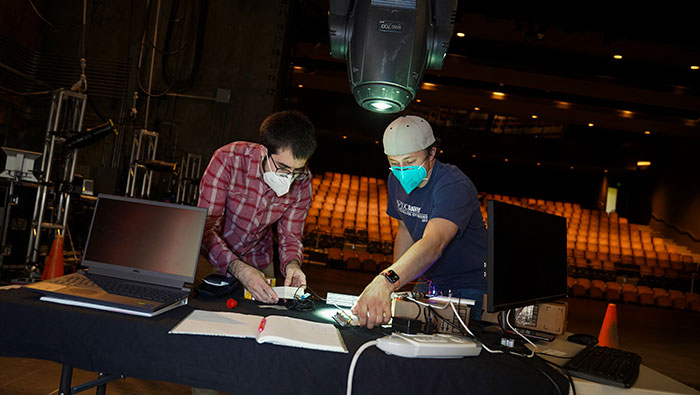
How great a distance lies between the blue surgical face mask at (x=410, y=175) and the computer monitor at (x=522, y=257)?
1.67 feet

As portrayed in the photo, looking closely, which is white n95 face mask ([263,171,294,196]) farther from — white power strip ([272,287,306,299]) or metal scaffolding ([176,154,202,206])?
metal scaffolding ([176,154,202,206])

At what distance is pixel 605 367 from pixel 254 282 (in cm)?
103

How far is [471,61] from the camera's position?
376 inches

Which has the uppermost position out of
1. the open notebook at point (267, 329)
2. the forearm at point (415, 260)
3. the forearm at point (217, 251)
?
the forearm at point (415, 260)

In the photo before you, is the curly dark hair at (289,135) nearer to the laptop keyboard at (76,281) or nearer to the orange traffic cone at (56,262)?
the laptop keyboard at (76,281)

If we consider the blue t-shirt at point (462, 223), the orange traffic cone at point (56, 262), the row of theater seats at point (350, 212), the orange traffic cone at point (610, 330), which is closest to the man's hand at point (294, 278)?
the blue t-shirt at point (462, 223)

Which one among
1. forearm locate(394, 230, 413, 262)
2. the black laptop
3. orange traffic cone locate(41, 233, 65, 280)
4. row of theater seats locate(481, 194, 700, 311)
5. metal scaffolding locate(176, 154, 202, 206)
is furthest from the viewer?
row of theater seats locate(481, 194, 700, 311)

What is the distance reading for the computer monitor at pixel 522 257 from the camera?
3.97ft

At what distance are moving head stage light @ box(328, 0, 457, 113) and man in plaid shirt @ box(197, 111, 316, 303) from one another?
43cm

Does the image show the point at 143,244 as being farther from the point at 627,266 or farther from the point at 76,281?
the point at 627,266

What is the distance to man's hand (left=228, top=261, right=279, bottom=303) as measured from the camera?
4.80 feet

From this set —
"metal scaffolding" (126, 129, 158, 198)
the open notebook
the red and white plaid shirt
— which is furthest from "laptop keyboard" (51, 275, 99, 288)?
"metal scaffolding" (126, 129, 158, 198)

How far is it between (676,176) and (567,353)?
1531 centimetres

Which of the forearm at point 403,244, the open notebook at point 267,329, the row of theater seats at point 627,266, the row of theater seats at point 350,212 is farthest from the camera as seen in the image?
the row of theater seats at point 627,266
